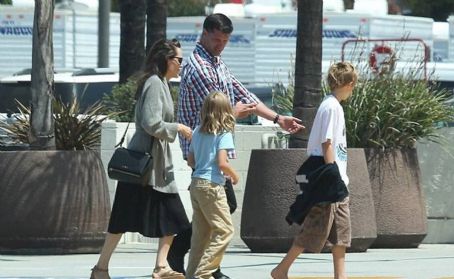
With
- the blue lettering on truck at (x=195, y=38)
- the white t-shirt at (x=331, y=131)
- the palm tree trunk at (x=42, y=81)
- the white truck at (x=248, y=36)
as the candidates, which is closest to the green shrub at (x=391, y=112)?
the palm tree trunk at (x=42, y=81)

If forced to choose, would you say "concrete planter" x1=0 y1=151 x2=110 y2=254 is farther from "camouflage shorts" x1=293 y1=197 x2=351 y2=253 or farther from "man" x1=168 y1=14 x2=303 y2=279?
"camouflage shorts" x1=293 y1=197 x2=351 y2=253

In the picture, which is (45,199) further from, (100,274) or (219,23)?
(219,23)

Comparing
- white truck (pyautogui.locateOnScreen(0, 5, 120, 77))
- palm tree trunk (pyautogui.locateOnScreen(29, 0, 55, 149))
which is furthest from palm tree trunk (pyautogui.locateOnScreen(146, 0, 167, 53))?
white truck (pyautogui.locateOnScreen(0, 5, 120, 77))

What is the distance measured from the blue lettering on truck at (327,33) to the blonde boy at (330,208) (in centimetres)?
1872

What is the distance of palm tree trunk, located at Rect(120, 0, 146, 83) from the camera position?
15719 mm

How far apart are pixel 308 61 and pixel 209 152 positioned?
10.3 ft

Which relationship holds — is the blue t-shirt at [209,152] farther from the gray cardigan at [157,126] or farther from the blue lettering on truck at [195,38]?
the blue lettering on truck at [195,38]

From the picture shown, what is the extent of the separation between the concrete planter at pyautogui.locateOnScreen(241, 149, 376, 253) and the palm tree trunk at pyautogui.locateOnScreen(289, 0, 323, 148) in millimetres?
408

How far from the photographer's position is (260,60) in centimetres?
2925

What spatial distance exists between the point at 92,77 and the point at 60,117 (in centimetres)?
1008

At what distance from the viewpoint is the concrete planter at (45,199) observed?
11492 millimetres

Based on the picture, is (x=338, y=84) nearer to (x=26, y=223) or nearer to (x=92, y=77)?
(x=26, y=223)

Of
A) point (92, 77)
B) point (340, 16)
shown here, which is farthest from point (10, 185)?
point (340, 16)

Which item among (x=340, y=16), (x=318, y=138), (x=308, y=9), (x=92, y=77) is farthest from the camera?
(x=340, y=16)
